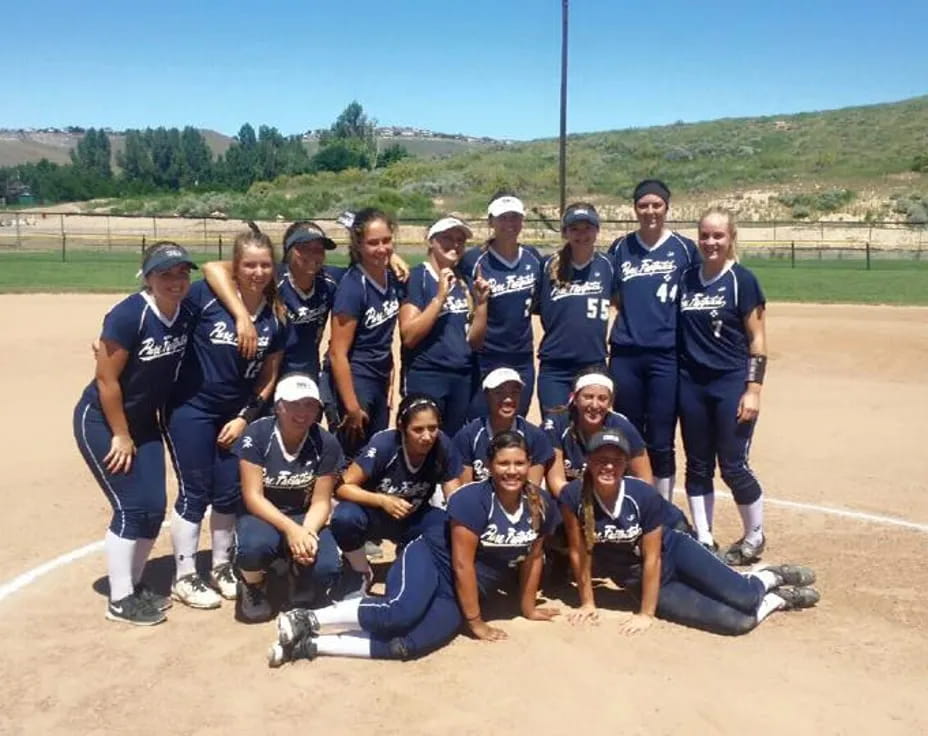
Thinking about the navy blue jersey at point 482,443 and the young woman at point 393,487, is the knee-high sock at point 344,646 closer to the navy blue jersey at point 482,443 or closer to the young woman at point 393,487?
the young woman at point 393,487

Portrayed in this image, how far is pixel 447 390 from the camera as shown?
571 centimetres

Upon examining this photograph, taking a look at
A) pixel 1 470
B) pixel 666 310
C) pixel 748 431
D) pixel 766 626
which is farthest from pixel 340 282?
pixel 1 470

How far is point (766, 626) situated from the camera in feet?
16.2

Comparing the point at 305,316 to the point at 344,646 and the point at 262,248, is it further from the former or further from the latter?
the point at 344,646

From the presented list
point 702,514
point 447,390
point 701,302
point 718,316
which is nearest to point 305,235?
point 447,390

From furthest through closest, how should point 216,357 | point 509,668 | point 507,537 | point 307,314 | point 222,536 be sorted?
point 307,314, point 222,536, point 216,357, point 507,537, point 509,668

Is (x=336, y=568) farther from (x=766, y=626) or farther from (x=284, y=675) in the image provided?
(x=766, y=626)

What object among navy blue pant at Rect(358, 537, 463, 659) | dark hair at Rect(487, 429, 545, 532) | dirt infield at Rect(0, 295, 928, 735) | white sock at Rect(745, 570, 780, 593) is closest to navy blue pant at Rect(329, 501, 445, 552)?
navy blue pant at Rect(358, 537, 463, 659)

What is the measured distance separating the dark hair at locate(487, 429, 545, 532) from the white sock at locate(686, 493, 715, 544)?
1515 millimetres

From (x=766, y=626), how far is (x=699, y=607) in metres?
0.37

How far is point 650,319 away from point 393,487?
1.81 m

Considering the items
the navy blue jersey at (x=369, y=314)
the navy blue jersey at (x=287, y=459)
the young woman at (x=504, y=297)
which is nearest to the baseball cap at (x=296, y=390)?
the navy blue jersey at (x=287, y=459)

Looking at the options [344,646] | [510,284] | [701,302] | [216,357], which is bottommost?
[344,646]

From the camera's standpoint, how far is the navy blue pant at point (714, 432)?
5684 millimetres
